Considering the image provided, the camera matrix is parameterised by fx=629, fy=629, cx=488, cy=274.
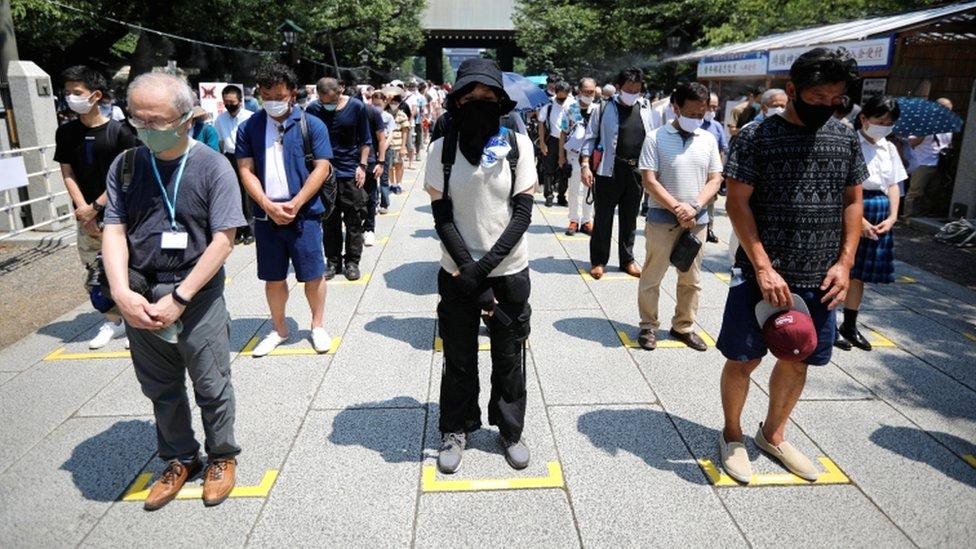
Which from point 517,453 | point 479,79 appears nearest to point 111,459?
point 517,453

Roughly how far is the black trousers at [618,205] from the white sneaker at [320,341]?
9.92 ft

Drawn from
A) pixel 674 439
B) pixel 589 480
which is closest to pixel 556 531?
pixel 589 480

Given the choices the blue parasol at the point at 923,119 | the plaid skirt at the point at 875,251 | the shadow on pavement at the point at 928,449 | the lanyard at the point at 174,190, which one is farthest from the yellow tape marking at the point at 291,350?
the blue parasol at the point at 923,119

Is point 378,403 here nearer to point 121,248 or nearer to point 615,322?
point 121,248

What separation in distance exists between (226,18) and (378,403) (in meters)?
21.0

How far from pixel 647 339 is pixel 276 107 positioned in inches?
123

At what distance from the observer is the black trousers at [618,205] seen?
20.1 feet

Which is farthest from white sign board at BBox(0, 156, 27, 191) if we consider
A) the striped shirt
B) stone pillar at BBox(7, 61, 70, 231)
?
the striped shirt

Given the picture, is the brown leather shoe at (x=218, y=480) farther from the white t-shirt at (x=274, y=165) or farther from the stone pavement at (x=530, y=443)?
the white t-shirt at (x=274, y=165)

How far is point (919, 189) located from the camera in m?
9.46

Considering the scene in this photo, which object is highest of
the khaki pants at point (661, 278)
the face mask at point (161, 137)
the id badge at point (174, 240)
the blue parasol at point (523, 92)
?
the blue parasol at point (523, 92)

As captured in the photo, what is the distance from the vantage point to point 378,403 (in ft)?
12.7

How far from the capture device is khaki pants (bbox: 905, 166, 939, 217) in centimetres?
933

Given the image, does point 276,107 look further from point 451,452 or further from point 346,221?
point 451,452
